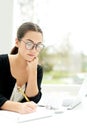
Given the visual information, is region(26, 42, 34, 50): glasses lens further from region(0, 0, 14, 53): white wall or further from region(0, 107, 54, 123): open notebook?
region(0, 0, 14, 53): white wall

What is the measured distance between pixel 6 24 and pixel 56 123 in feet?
6.61

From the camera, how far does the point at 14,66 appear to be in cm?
214

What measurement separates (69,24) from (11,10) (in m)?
0.80

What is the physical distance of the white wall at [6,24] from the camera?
325 centimetres

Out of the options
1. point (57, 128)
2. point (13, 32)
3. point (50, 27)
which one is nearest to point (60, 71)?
point (50, 27)

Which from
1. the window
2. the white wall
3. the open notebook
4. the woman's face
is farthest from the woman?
the window

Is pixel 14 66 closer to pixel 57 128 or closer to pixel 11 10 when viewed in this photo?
pixel 57 128

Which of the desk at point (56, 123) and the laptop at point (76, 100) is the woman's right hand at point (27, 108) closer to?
the desk at point (56, 123)

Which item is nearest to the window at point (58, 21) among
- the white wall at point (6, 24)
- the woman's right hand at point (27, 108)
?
the white wall at point (6, 24)

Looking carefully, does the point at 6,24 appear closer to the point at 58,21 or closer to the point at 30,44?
the point at 58,21

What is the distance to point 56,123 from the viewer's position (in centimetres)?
148

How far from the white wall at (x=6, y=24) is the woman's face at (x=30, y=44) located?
1.29 metres

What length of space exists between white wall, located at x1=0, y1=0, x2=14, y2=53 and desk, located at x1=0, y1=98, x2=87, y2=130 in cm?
172

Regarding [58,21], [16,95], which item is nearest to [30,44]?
[16,95]
